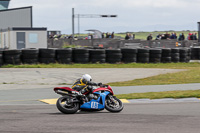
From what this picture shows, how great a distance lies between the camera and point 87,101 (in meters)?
10.8

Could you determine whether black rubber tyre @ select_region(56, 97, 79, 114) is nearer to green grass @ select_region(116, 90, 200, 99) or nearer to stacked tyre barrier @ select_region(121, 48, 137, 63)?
green grass @ select_region(116, 90, 200, 99)

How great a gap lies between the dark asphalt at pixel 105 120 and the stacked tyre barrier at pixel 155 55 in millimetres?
16628

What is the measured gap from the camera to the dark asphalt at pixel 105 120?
27.1ft

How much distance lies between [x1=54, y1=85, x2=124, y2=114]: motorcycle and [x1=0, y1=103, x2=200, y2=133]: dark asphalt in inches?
7.2

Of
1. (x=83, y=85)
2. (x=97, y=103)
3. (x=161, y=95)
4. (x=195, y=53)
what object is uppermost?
(x=195, y=53)

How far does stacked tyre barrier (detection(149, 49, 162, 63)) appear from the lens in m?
28.6

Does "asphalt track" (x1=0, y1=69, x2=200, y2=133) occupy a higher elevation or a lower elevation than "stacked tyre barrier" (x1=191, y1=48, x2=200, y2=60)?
lower

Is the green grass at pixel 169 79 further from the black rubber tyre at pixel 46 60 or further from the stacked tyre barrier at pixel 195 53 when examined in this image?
the stacked tyre barrier at pixel 195 53

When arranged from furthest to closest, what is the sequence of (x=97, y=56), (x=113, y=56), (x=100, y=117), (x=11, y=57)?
(x=113, y=56)
(x=97, y=56)
(x=11, y=57)
(x=100, y=117)

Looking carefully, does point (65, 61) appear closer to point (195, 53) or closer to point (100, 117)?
point (195, 53)

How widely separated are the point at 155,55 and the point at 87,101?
1829 centimetres

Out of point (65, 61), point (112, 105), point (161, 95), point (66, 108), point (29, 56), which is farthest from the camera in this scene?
point (65, 61)

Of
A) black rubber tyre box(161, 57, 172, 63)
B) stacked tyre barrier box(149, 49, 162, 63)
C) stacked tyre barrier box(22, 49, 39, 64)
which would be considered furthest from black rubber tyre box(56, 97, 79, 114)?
black rubber tyre box(161, 57, 172, 63)

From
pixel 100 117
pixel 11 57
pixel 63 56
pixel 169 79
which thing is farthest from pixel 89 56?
pixel 100 117
